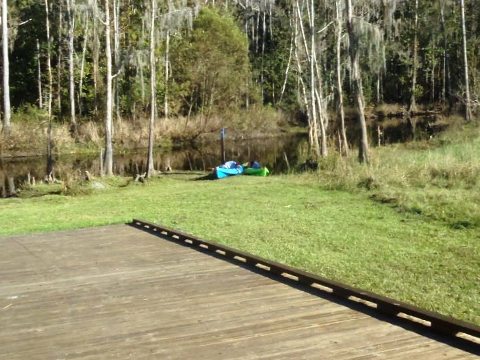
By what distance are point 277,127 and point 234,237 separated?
38.2m

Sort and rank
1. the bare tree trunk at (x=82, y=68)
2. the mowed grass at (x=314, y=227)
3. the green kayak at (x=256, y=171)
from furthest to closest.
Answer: the bare tree trunk at (x=82, y=68)
the green kayak at (x=256, y=171)
the mowed grass at (x=314, y=227)

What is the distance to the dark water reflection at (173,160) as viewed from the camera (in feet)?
81.2

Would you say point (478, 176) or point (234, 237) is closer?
point (234, 237)

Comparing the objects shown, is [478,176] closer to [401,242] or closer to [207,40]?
[401,242]

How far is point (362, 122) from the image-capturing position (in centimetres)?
1780

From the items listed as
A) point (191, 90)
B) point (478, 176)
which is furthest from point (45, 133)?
point (478, 176)

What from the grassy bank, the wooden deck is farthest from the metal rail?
the grassy bank

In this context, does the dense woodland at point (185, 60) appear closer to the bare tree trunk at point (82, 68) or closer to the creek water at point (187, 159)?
the bare tree trunk at point (82, 68)

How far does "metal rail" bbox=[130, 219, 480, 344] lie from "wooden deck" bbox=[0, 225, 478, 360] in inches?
Result: 5.3

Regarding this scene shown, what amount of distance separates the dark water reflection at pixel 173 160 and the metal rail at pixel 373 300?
15877 mm

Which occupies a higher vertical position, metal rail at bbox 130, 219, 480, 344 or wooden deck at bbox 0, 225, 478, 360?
metal rail at bbox 130, 219, 480, 344

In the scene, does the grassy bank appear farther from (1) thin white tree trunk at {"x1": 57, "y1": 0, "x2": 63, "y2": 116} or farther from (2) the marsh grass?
(2) the marsh grass

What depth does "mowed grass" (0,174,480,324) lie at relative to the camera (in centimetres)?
650

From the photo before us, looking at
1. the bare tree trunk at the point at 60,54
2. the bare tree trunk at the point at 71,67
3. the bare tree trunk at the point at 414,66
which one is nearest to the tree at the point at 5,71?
the bare tree trunk at the point at 60,54
